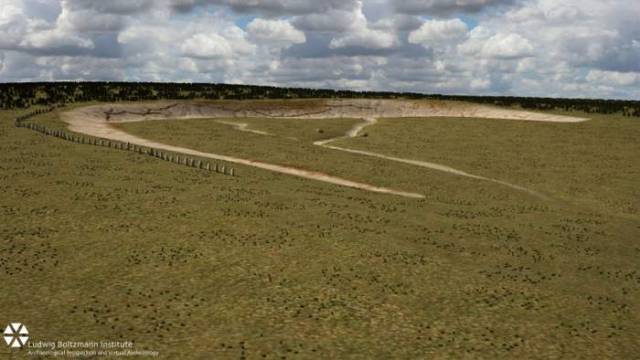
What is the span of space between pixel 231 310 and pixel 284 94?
105085mm

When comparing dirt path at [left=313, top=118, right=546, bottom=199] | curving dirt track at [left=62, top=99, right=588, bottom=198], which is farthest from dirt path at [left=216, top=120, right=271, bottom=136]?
dirt path at [left=313, top=118, right=546, bottom=199]

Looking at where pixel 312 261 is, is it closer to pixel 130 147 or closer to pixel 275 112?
pixel 130 147

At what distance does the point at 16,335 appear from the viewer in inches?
691

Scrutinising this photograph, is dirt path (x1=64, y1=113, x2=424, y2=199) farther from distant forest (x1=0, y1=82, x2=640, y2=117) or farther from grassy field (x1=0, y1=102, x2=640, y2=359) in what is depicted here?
distant forest (x1=0, y1=82, x2=640, y2=117)

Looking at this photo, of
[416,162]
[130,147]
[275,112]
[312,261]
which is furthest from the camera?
[275,112]

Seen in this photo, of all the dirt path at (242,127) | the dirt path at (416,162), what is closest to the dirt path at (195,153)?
the dirt path at (416,162)

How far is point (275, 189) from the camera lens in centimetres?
4009

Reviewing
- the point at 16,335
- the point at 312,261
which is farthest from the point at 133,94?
the point at 16,335

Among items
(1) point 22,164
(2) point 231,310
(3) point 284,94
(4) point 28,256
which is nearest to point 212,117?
(3) point 284,94

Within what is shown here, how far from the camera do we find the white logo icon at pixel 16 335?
674 inches

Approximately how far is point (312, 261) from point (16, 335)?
1155 cm

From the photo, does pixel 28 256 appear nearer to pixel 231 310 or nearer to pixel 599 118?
pixel 231 310

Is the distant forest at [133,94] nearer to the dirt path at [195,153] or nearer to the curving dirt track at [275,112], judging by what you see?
the curving dirt track at [275,112]

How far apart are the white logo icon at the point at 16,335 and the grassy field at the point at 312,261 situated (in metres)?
0.44
